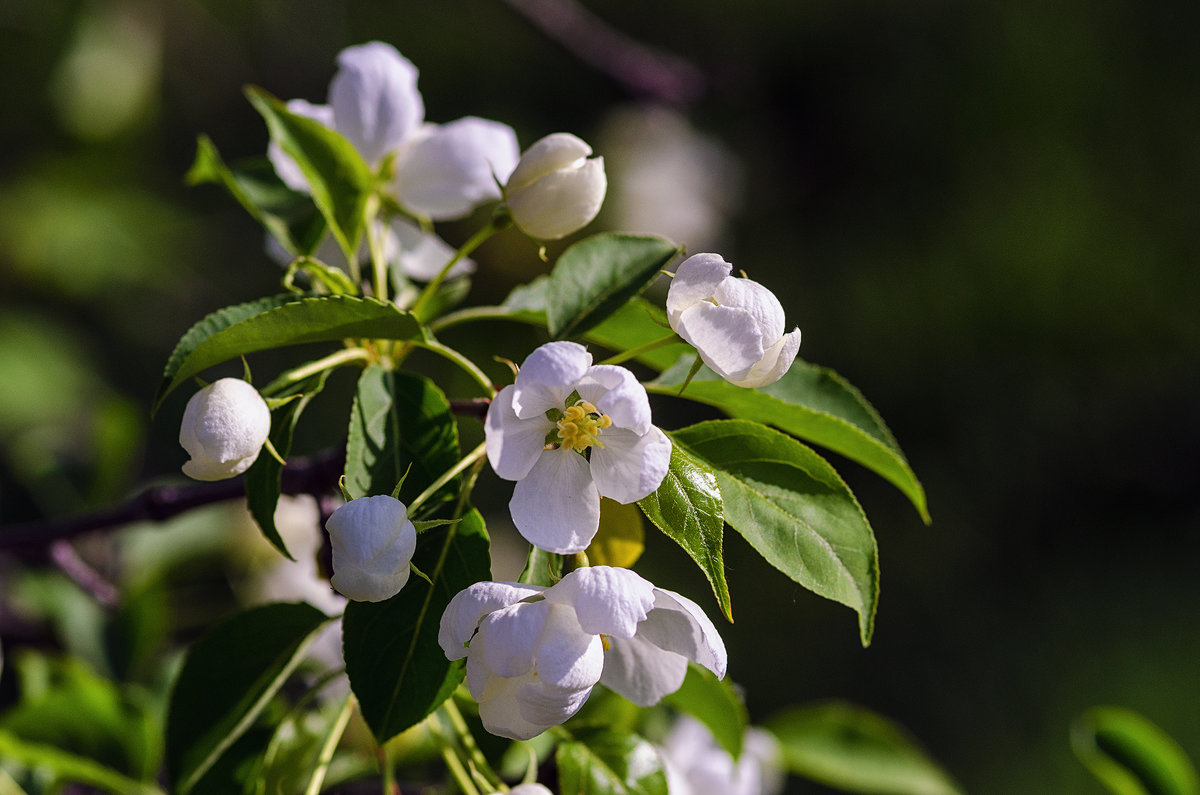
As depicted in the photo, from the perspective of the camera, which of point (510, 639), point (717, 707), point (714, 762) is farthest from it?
point (714, 762)

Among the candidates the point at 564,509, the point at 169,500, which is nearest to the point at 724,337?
the point at 564,509

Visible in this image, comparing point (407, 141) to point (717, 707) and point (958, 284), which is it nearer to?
point (717, 707)

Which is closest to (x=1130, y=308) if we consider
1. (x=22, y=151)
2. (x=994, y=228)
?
(x=994, y=228)

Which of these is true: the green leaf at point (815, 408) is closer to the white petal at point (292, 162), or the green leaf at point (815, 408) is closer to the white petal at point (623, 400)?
the white petal at point (623, 400)

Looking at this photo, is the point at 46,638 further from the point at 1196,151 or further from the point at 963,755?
the point at 1196,151

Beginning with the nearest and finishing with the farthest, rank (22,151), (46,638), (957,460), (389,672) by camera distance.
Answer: (389,672)
(46,638)
(22,151)
(957,460)

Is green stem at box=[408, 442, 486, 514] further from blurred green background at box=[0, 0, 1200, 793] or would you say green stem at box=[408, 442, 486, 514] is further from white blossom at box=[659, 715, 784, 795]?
blurred green background at box=[0, 0, 1200, 793]

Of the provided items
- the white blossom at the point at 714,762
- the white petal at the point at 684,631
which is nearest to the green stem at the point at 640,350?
the white petal at the point at 684,631

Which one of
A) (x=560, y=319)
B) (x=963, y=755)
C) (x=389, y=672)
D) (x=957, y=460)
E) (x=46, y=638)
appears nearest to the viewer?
(x=389, y=672)
